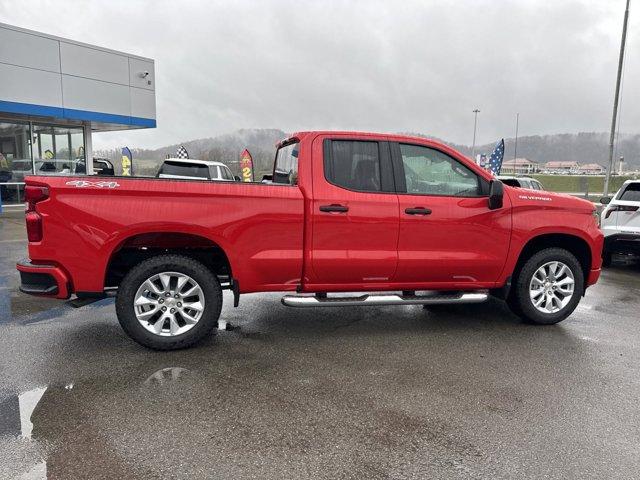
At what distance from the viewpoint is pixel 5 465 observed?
267cm

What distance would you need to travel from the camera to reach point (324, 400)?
3.53 meters

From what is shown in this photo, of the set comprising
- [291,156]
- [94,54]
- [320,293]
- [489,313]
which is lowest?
[489,313]

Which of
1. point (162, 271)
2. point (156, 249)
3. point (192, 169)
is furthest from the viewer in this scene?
point (192, 169)

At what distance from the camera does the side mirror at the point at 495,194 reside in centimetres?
480

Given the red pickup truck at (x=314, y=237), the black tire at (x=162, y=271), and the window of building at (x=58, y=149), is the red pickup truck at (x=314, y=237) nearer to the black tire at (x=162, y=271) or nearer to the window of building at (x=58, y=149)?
the black tire at (x=162, y=271)

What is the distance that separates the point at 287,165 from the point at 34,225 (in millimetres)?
2409

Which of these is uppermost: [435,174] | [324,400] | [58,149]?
[58,149]

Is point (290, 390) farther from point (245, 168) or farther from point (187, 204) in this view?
point (245, 168)

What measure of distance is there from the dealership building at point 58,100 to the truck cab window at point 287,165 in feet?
46.0

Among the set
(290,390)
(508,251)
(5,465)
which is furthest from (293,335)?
(5,465)

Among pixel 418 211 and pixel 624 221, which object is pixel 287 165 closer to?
pixel 418 211

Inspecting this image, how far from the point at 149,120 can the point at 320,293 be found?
59.4 feet

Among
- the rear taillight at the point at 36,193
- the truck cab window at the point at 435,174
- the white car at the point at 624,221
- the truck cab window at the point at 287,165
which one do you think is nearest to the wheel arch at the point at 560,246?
the truck cab window at the point at 435,174

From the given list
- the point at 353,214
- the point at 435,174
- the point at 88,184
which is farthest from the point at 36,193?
the point at 435,174
